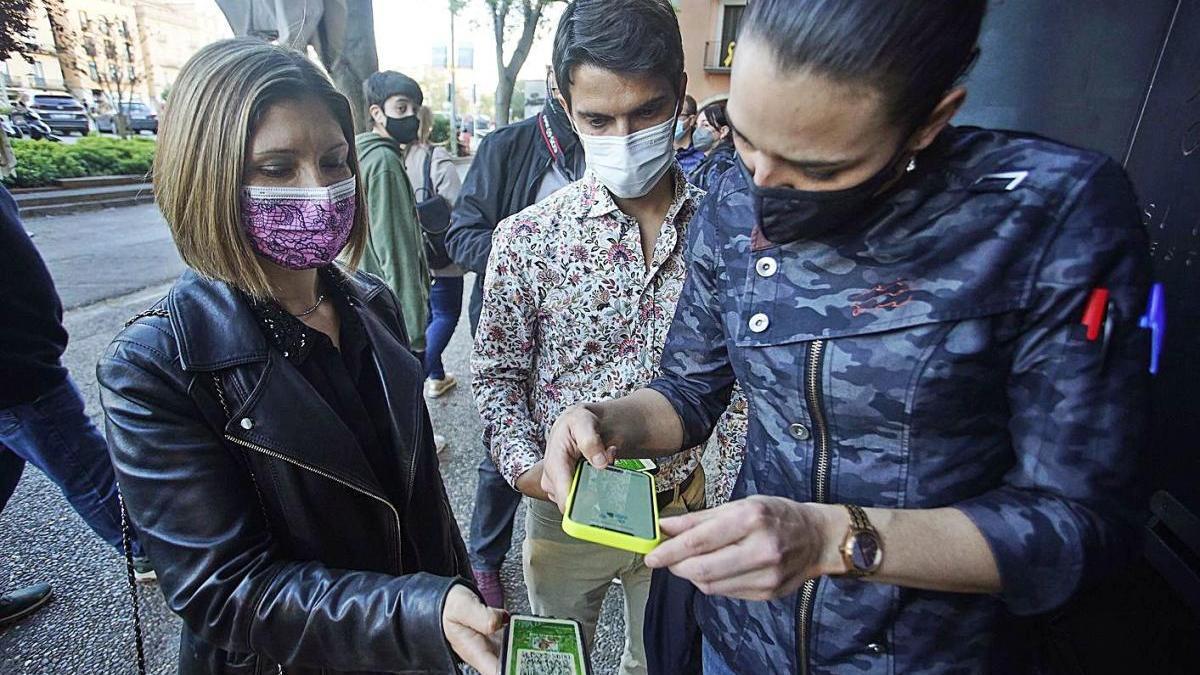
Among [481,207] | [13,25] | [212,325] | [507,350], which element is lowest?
[507,350]

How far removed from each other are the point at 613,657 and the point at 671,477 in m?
1.17

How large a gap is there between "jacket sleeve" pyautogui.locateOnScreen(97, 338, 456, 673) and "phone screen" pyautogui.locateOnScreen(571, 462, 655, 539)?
32 centimetres

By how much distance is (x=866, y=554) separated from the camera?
2.71ft

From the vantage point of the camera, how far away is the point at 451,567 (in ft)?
5.36

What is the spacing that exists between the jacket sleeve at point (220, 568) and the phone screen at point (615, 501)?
0.32m

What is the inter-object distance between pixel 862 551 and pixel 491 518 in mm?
1969

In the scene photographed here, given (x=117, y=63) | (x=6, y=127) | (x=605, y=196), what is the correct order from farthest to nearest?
(x=117, y=63)
(x=6, y=127)
(x=605, y=196)

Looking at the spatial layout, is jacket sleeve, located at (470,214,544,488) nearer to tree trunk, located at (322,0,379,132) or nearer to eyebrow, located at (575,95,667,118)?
eyebrow, located at (575,95,667,118)

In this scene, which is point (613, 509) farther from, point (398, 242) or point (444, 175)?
point (444, 175)

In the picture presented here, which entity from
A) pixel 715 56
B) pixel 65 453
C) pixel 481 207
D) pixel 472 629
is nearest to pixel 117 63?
pixel 715 56

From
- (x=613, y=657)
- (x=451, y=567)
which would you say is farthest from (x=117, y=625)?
(x=613, y=657)

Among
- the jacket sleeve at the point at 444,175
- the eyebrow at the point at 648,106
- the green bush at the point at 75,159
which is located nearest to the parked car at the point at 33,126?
the green bush at the point at 75,159

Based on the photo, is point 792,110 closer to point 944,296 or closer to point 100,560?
point 944,296

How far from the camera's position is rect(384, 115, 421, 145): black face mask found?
12.4 feet
